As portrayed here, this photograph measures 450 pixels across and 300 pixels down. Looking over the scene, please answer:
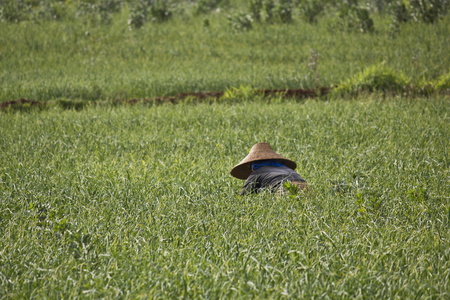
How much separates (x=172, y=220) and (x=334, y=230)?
1.21m

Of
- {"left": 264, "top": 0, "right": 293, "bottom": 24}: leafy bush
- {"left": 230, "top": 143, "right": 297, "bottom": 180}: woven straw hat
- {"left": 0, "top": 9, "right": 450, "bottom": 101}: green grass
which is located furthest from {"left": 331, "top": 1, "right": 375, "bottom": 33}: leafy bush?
{"left": 230, "top": 143, "right": 297, "bottom": 180}: woven straw hat

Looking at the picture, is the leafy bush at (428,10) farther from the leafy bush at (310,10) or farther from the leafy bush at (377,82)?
the leafy bush at (377,82)

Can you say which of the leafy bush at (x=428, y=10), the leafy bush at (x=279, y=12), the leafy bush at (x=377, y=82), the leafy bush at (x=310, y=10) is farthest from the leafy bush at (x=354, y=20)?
the leafy bush at (x=377, y=82)

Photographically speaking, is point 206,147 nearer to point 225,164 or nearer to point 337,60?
point 225,164

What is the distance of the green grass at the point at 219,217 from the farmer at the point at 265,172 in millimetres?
153

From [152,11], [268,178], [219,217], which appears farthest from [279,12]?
[219,217]

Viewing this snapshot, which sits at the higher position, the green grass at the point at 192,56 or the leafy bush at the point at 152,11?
the leafy bush at the point at 152,11

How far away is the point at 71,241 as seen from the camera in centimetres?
254

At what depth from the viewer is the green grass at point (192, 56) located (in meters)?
10.0

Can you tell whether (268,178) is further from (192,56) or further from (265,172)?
(192,56)

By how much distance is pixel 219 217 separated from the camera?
2.97 m

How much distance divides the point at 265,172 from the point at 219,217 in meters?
0.74

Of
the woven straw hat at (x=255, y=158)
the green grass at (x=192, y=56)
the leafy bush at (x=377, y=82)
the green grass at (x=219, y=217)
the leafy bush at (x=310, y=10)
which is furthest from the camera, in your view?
the leafy bush at (x=310, y=10)

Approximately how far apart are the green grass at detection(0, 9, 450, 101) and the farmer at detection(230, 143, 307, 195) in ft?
21.2
